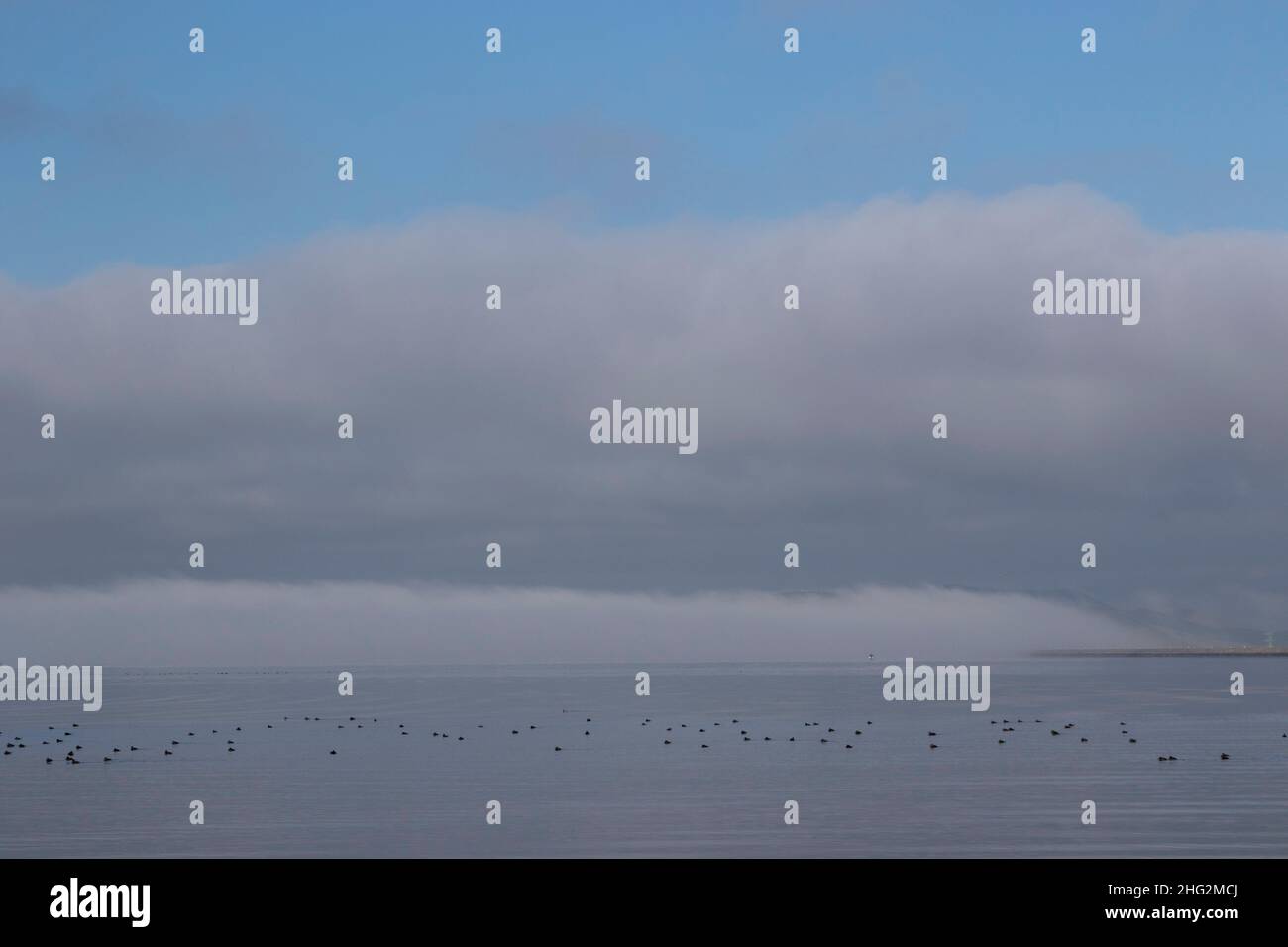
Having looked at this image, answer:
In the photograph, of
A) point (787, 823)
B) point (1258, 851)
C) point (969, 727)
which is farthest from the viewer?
point (969, 727)

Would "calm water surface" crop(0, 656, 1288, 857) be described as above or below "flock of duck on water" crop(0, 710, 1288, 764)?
below

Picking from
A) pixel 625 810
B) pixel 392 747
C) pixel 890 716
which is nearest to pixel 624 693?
pixel 890 716

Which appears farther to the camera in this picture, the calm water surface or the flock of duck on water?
the flock of duck on water

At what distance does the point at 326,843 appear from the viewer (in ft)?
127

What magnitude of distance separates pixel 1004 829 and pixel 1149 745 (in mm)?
31303

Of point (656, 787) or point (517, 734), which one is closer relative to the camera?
point (656, 787)

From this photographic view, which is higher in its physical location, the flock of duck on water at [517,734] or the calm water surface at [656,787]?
the flock of duck on water at [517,734]

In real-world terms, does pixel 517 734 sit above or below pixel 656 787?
above

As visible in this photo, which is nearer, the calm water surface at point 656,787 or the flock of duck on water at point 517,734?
the calm water surface at point 656,787

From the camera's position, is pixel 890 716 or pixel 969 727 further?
pixel 890 716

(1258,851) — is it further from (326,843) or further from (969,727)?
(969,727)

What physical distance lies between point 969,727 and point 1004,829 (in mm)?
45600
